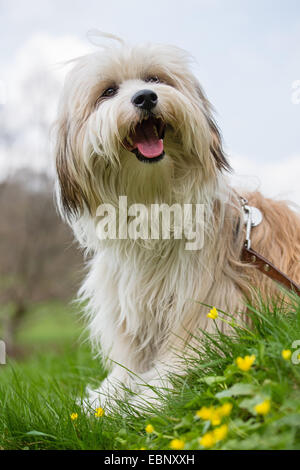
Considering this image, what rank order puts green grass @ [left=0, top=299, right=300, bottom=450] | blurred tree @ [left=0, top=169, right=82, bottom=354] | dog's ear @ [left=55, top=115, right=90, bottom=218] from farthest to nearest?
blurred tree @ [left=0, top=169, right=82, bottom=354]
dog's ear @ [left=55, top=115, right=90, bottom=218]
green grass @ [left=0, top=299, right=300, bottom=450]

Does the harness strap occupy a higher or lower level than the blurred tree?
higher

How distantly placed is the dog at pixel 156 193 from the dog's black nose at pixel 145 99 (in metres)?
0.01

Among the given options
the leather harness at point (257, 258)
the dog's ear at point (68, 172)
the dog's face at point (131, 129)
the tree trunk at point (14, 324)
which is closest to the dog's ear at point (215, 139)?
the dog's face at point (131, 129)

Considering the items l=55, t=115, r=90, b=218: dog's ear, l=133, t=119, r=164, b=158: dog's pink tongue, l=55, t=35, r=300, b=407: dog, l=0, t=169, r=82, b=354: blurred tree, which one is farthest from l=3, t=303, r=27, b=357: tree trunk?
l=133, t=119, r=164, b=158: dog's pink tongue

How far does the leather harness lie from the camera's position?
277 centimetres

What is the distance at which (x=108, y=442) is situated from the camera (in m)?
2.15

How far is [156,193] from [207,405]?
4.14 ft

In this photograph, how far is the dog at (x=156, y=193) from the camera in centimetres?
271

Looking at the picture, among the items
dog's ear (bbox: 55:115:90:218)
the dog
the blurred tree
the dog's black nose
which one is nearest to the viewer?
the dog's black nose

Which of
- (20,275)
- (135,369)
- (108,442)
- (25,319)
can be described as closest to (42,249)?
(20,275)

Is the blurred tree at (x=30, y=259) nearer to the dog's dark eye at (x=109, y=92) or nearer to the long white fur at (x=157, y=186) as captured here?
the long white fur at (x=157, y=186)

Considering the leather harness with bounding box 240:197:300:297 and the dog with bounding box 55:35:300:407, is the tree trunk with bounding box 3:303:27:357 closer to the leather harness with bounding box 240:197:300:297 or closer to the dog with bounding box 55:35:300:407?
the dog with bounding box 55:35:300:407

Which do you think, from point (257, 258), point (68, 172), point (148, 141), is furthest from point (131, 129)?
point (257, 258)
